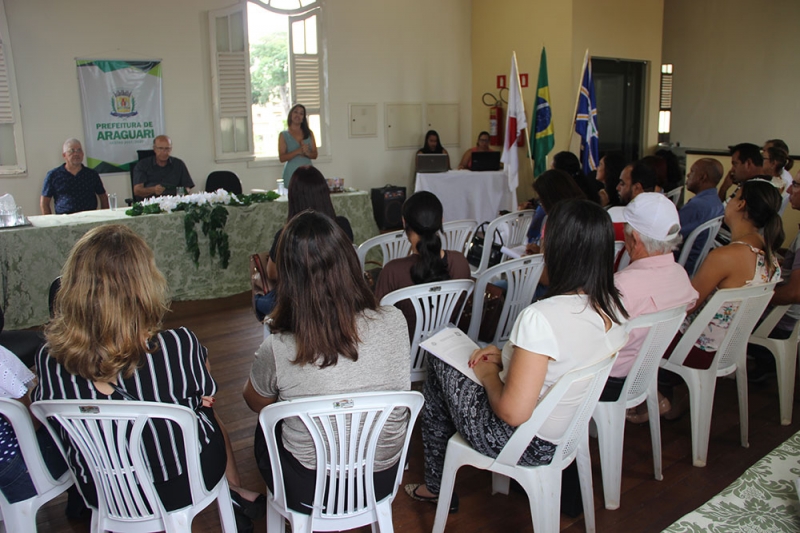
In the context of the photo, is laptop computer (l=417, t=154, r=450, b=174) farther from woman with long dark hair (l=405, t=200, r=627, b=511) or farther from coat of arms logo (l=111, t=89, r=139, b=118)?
woman with long dark hair (l=405, t=200, r=627, b=511)

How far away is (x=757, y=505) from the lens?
1420 mm

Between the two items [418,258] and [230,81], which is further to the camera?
[230,81]

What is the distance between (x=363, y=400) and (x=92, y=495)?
842mm

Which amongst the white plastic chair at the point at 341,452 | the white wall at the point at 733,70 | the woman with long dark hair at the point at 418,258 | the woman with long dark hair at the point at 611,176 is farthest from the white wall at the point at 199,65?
the white plastic chair at the point at 341,452

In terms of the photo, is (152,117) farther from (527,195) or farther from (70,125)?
(527,195)

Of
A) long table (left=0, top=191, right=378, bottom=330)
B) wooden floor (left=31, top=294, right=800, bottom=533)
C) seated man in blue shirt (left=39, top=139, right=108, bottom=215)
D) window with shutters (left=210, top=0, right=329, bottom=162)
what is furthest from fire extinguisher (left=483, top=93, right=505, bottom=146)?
wooden floor (left=31, top=294, right=800, bottom=533)

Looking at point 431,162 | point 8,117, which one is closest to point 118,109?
point 8,117

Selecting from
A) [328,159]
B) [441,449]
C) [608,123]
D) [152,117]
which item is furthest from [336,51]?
[441,449]

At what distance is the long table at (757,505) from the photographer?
1353 millimetres

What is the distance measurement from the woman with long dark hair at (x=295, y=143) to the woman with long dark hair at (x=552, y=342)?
4.65 meters

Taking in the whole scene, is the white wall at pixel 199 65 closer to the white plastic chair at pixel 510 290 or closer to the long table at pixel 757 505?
the white plastic chair at pixel 510 290

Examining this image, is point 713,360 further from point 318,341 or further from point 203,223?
point 203,223

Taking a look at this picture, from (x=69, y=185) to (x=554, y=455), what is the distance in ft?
16.9

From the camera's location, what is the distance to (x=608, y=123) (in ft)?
27.3
